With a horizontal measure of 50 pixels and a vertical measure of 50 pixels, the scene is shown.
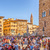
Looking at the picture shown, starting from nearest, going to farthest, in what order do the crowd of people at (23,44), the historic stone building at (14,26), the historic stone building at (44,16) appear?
the crowd of people at (23,44)
the historic stone building at (44,16)
the historic stone building at (14,26)

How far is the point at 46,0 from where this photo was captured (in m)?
18.4

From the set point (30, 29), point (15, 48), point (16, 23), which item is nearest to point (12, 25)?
point (16, 23)

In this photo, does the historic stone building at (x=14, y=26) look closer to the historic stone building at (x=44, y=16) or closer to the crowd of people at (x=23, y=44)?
the historic stone building at (x=44, y=16)

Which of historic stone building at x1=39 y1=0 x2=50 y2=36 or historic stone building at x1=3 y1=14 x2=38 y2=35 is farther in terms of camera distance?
historic stone building at x1=3 y1=14 x2=38 y2=35

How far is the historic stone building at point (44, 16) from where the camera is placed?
59.7ft

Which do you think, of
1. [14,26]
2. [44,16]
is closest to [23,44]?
[44,16]

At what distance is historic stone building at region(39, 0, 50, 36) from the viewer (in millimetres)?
18203

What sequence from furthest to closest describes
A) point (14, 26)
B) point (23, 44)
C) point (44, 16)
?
1. point (14, 26)
2. point (44, 16)
3. point (23, 44)

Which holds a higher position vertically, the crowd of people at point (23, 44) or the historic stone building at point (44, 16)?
Result: the historic stone building at point (44, 16)

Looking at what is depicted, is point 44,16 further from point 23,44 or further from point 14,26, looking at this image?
point 14,26

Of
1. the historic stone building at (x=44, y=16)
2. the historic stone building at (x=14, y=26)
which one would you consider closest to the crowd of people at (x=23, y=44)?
the historic stone building at (x=44, y=16)

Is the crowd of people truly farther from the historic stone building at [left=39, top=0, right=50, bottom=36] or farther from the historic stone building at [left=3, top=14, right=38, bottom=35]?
the historic stone building at [left=3, top=14, right=38, bottom=35]

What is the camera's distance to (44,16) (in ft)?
62.7

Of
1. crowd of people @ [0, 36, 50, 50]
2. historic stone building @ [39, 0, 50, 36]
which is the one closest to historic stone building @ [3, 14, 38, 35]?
historic stone building @ [39, 0, 50, 36]
